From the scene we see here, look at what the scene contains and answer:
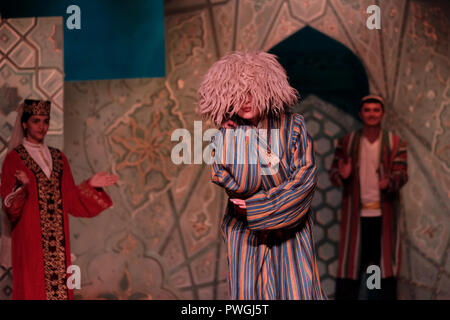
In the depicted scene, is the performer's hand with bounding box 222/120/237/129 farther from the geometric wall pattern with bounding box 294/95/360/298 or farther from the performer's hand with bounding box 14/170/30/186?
the geometric wall pattern with bounding box 294/95/360/298

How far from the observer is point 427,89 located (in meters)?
4.25

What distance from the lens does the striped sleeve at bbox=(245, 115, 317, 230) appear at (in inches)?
109

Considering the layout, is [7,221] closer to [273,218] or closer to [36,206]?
[36,206]

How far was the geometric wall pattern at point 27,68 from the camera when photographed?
413 centimetres

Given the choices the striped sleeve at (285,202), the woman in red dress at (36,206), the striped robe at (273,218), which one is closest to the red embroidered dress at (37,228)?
the woman in red dress at (36,206)

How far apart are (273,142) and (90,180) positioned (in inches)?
64.5

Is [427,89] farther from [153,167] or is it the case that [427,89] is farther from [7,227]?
[7,227]

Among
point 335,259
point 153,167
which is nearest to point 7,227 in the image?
point 153,167

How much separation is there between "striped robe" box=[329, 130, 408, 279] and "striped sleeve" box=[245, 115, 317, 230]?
1.57 m

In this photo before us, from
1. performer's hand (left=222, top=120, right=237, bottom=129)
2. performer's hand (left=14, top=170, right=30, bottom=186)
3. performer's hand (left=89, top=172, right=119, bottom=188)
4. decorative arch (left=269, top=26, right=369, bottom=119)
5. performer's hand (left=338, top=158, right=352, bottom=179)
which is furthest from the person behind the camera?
decorative arch (left=269, top=26, right=369, bottom=119)

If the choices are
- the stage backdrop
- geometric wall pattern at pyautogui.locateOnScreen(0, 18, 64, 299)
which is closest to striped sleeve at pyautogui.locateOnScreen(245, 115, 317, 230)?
the stage backdrop

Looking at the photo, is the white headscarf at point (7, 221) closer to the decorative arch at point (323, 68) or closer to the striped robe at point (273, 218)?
the striped robe at point (273, 218)

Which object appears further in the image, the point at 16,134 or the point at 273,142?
the point at 16,134

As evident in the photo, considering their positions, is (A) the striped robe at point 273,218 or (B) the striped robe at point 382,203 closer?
(A) the striped robe at point 273,218
